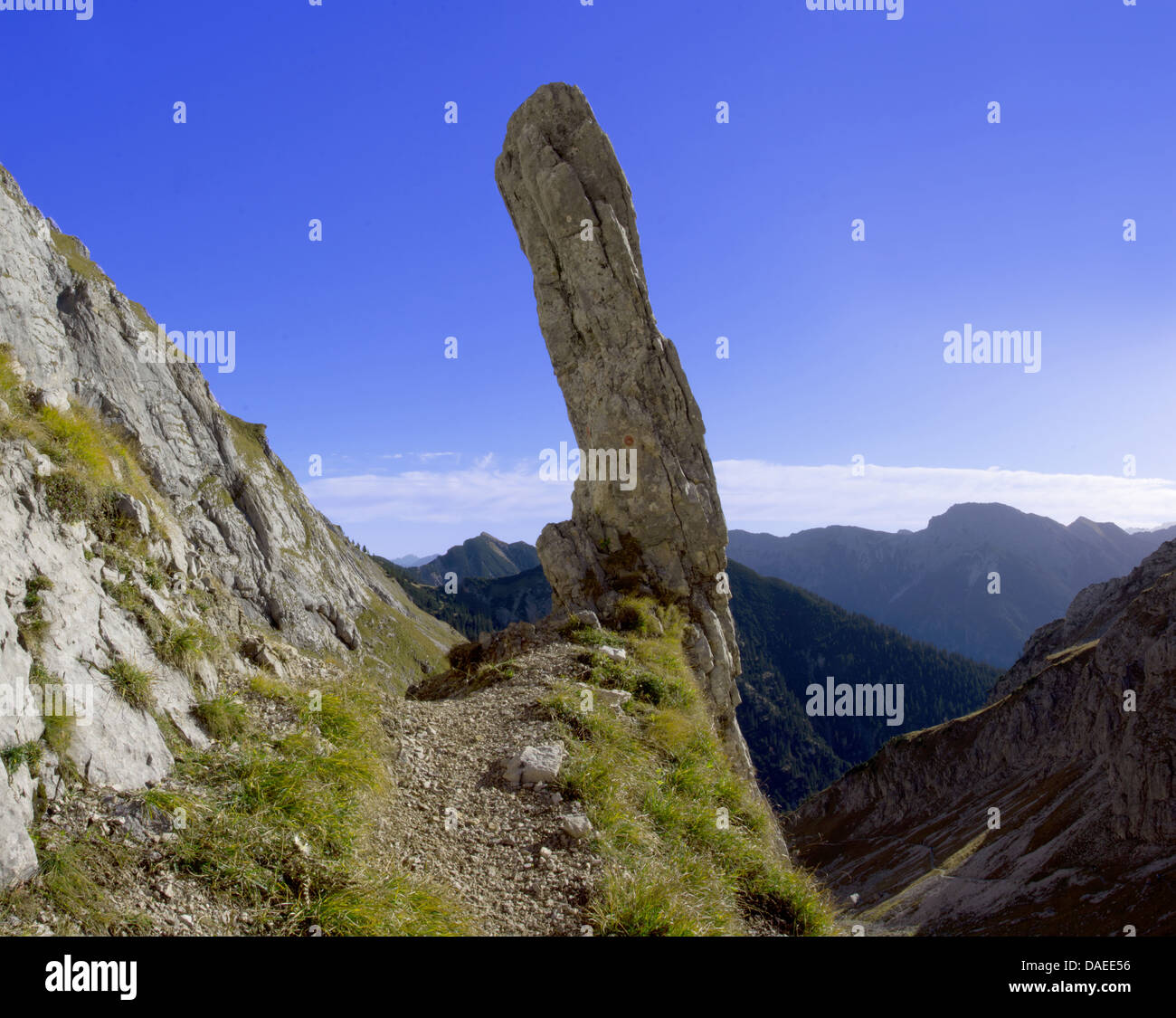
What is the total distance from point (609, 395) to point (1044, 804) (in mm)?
76940

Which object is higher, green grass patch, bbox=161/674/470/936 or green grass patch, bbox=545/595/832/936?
green grass patch, bbox=161/674/470/936

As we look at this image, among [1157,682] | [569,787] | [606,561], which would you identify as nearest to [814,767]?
[1157,682]

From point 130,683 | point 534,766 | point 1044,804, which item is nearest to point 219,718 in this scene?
point 130,683

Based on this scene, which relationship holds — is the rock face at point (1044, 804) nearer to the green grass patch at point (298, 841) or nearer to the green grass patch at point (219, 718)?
the green grass patch at point (298, 841)

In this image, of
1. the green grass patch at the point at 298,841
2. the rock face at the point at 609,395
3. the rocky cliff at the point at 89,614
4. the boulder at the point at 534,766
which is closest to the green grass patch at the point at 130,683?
the rocky cliff at the point at 89,614

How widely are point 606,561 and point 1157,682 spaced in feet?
212

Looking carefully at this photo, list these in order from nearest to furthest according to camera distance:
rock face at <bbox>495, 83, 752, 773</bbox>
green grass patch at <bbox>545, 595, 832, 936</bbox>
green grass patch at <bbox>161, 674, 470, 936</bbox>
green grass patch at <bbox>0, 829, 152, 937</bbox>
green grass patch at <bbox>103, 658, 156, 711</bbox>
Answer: green grass patch at <bbox>0, 829, 152, 937</bbox>
green grass patch at <bbox>161, 674, 470, 936</bbox>
green grass patch at <bbox>103, 658, 156, 711</bbox>
green grass patch at <bbox>545, 595, 832, 936</bbox>
rock face at <bbox>495, 83, 752, 773</bbox>

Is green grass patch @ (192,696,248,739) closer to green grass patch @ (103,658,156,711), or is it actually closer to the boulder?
green grass patch @ (103,658,156,711)

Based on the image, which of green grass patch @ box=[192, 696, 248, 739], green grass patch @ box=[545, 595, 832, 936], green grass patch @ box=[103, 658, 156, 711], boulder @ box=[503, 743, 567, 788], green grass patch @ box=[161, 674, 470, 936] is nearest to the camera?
green grass patch @ box=[161, 674, 470, 936]

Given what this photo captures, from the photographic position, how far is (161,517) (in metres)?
10.8

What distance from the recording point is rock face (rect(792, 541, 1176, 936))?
5409 centimetres

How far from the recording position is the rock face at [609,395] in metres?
25.0

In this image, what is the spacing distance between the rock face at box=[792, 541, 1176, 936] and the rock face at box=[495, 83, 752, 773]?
1165cm

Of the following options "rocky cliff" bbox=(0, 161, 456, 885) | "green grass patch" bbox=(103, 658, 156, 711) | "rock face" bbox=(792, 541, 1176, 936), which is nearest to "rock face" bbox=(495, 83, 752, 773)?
"rock face" bbox=(792, 541, 1176, 936)
